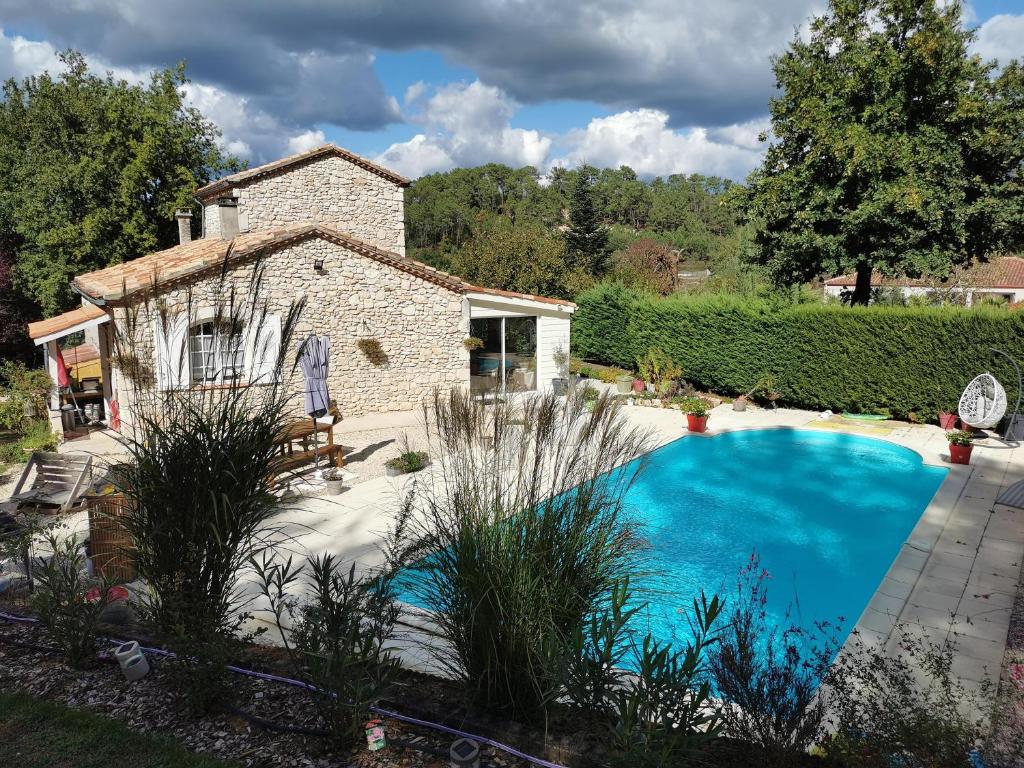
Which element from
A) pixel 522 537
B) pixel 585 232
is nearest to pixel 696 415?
pixel 522 537

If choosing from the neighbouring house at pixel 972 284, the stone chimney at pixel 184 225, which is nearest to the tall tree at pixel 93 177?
the stone chimney at pixel 184 225

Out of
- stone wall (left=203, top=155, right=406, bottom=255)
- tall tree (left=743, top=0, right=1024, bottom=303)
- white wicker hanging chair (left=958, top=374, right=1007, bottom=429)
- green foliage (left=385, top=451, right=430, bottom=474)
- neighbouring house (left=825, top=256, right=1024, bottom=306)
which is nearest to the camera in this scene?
green foliage (left=385, top=451, right=430, bottom=474)

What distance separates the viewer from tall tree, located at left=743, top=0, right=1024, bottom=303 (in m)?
17.3

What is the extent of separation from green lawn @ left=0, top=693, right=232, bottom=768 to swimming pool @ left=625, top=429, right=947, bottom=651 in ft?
14.1

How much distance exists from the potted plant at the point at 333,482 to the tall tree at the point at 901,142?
50.9ft

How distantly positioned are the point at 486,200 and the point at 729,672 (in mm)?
78462

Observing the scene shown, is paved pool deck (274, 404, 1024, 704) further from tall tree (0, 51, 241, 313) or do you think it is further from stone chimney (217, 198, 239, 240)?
tall tree (0, 51, 241, 313)

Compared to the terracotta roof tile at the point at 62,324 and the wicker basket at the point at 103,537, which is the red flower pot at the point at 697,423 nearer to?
the wicker basket at the point at 103,537

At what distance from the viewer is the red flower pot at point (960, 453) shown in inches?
480

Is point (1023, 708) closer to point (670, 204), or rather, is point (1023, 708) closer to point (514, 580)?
point (514, 580)

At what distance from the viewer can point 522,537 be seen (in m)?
3.65

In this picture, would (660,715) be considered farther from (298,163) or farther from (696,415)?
(298,163)

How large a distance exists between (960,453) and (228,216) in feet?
58.8

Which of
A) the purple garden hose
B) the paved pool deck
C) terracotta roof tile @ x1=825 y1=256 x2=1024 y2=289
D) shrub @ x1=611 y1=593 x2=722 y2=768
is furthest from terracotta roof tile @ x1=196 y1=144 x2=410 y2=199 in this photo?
terracotta roof tile @ x1=825 y1=256 x2=1024 y2=289
